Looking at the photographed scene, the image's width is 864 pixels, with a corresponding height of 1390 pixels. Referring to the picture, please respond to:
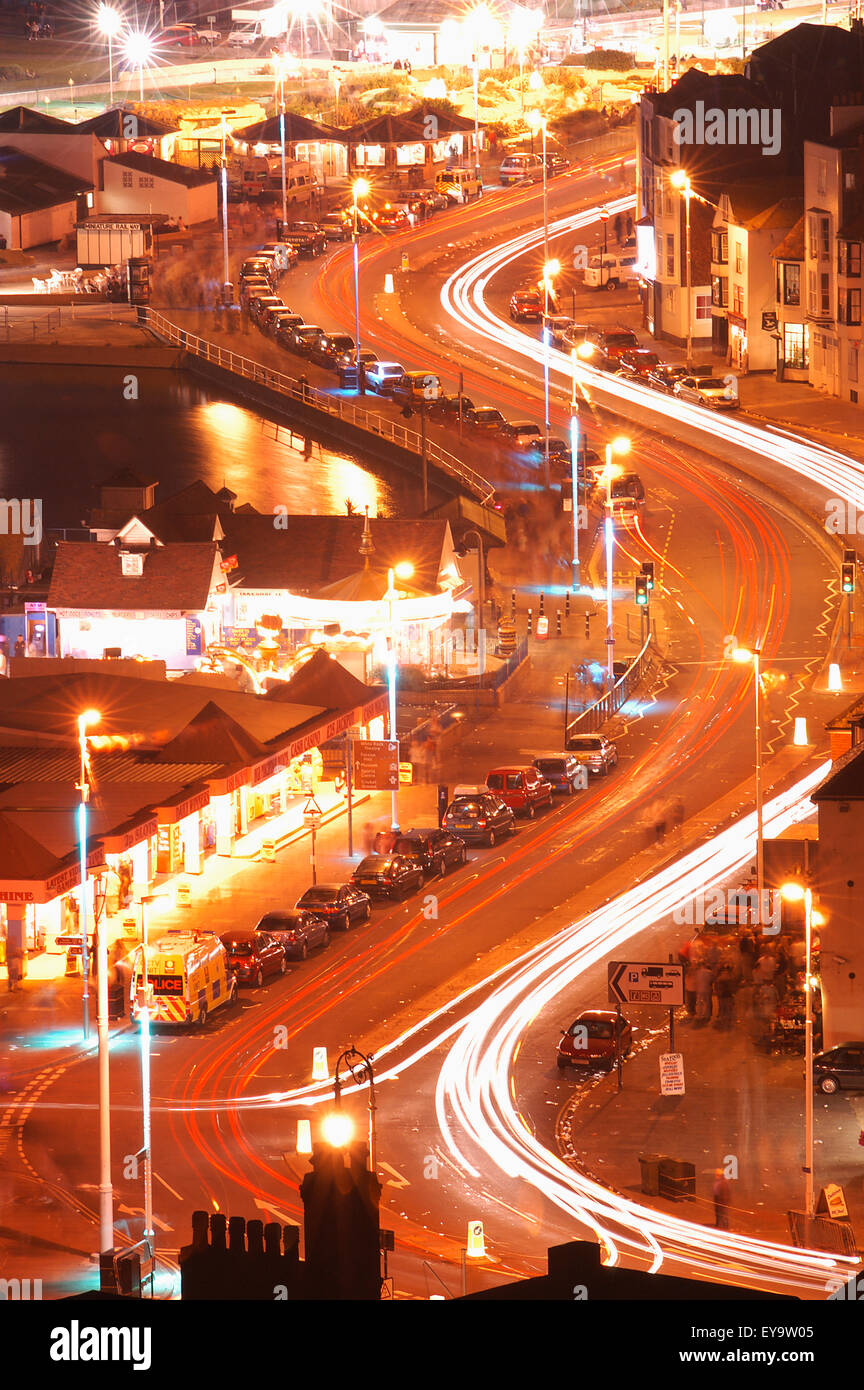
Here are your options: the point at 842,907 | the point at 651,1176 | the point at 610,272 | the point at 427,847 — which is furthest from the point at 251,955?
the point at 610,272

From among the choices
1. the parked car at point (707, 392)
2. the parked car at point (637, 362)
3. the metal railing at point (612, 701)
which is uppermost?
the parked car at point (637, 362)

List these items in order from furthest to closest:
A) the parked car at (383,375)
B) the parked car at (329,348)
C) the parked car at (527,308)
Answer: the parked car at (527,308) < the parked car at (329,348) < the parked car at (383,375)

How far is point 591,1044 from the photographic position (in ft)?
166

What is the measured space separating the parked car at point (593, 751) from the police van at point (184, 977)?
18.3 metres

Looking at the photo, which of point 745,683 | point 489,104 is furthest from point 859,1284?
point 489,104

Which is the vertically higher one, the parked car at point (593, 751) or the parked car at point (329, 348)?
the parked car at point (329, 348)

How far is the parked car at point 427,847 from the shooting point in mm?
62125

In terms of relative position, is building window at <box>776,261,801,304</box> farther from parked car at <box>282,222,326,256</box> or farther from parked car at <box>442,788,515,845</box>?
parked car at <box>442,788,515,845</box>

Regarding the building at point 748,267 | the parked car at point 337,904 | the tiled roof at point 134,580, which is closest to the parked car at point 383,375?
the building at point 748,267

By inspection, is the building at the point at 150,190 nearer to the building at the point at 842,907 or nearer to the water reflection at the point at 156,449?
the water reflection at the point at 156,449

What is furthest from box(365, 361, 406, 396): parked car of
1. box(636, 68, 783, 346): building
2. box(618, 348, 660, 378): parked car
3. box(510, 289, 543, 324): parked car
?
box(636, 68, 783, 346): building

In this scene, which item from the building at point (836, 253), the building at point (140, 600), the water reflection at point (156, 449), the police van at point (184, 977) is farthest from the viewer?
the building at point (836, 253)

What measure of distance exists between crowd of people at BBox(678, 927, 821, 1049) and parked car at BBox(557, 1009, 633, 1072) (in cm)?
294

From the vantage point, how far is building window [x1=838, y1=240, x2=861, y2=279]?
10481 centimetres
